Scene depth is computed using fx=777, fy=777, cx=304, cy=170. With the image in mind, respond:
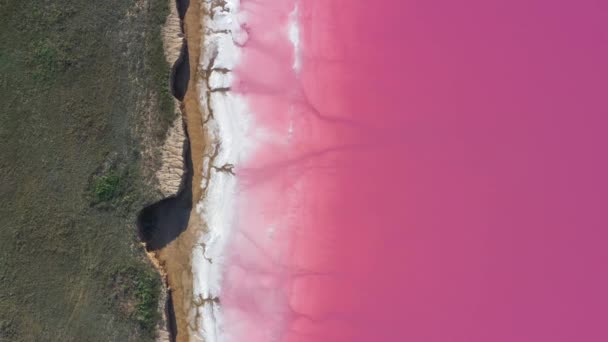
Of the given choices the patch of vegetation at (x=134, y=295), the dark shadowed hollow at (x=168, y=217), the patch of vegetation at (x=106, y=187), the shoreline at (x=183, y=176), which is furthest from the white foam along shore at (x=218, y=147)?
the patch of vegetation at (x=106, y=187)

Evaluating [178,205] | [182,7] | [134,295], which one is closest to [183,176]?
[178,205]

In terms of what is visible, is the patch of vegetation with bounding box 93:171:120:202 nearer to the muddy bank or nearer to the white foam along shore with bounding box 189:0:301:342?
the muddy bank

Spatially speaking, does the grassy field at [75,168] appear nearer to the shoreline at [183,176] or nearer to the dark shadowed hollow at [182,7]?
the shoreline at [183,176]

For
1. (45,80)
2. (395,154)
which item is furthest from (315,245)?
(45,80)

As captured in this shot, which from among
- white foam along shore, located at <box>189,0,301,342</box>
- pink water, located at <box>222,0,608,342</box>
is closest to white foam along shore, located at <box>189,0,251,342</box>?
white foam along shore, located at <box>189,0,301,342</box>

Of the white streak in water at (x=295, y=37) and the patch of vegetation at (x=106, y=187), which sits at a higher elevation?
the white streak in water at (x=295, y=37)
